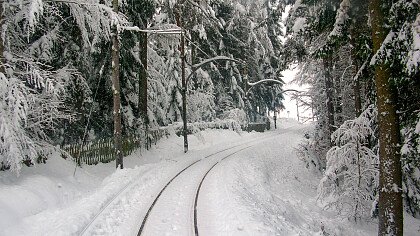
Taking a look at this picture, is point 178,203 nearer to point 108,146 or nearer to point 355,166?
point 355,166

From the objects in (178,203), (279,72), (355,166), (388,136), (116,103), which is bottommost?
(178,203)

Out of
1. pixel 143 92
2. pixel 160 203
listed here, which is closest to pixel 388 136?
pixel 160 203

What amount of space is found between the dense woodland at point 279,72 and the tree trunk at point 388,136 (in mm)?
23

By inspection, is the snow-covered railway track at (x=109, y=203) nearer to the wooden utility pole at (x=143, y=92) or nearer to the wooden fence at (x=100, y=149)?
the wooden fence at (x=100, y=149)

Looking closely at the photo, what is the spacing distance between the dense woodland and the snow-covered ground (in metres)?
0.78

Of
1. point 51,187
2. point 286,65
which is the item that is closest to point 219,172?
point 286,65

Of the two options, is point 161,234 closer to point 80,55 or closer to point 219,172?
point 219,172

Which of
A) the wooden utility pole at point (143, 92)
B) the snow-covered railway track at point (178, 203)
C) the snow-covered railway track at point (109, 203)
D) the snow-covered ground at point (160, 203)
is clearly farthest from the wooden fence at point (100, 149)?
the snow-covered railway track at point (178, 203)

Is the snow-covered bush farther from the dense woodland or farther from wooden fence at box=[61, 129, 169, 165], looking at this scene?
wooden fence at box=[61, 129, 169, 165]

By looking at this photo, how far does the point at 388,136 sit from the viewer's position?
807 cm

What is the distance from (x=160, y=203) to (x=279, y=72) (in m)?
9.81

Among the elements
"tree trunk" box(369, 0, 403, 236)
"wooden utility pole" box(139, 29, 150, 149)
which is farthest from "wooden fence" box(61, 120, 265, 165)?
"tree trunk" box(369, 0, 403, 236)

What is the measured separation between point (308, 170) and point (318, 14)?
12306 mm

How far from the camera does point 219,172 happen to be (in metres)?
16.0
